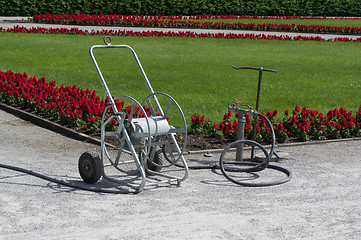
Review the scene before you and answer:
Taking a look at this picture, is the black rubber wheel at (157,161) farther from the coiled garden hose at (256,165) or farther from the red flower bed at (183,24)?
the red flower bed at (183,24)

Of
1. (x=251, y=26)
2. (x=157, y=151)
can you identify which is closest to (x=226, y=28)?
(x=251, y=26)

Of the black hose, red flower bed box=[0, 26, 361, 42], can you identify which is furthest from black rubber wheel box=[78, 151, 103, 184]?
red flower bed box=[0, 26, 361, 42]

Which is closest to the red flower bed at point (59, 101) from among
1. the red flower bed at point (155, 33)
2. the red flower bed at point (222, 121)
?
the red flower bed at point (222, 121)

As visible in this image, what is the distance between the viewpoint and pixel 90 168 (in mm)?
6176

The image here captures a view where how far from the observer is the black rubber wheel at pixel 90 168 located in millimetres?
6117

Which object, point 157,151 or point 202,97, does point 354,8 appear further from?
point 157,151

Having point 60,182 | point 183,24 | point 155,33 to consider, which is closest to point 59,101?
point 60,182

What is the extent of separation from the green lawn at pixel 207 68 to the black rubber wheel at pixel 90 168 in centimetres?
374

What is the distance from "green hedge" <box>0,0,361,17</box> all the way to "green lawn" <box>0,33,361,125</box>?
9.16m

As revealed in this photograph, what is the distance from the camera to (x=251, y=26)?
2769 centimetres

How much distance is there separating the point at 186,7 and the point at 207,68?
20.7 meters

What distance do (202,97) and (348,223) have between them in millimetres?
6609

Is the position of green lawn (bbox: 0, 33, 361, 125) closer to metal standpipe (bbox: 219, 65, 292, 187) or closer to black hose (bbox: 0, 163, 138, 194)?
metal standpipe (bbox: 219, 65, 292, 187)

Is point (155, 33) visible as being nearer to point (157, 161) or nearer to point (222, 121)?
point (222, 121)
